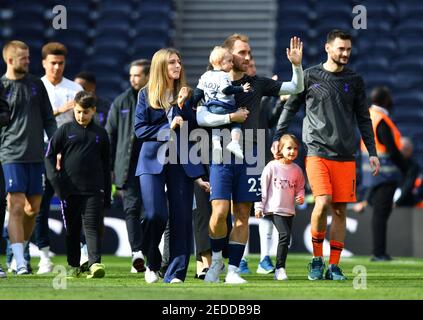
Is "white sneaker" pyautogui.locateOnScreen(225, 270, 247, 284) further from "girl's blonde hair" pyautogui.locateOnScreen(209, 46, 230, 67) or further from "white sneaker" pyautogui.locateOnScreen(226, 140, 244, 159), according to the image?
"girl's blonde hair" pyautogui.locateOnScreen(209, 46, 230, 67)

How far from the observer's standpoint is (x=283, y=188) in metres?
10.5

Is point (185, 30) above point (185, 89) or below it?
above

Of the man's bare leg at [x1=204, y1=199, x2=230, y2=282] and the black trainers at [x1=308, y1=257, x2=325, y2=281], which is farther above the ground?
the man's bare leg at [x1=204, y1=199, x2=230, y2=282]

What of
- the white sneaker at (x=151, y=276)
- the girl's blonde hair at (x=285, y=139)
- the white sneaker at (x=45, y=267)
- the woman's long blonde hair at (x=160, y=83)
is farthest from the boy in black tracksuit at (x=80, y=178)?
the girl's blonde hair at (x=285, y=139)

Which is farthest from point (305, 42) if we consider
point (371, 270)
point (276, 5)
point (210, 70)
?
point (210, 70)

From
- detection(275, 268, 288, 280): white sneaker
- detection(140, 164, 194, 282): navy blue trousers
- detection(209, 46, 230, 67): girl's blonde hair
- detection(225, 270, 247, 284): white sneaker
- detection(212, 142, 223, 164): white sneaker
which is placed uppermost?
detection(209, 46, 230, 67): girl's blonde hair

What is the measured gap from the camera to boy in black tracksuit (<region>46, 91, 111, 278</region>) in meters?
10.1

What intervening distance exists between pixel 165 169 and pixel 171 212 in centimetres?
35

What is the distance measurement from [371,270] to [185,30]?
10457 millimetres

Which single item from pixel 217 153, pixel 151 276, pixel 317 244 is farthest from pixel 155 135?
pixel 317 244

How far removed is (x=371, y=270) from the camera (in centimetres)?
1166

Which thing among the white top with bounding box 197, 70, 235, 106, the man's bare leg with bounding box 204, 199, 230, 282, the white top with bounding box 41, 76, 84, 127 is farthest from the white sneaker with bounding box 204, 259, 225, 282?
the white top with bounding box 41, 76, 84, 127
